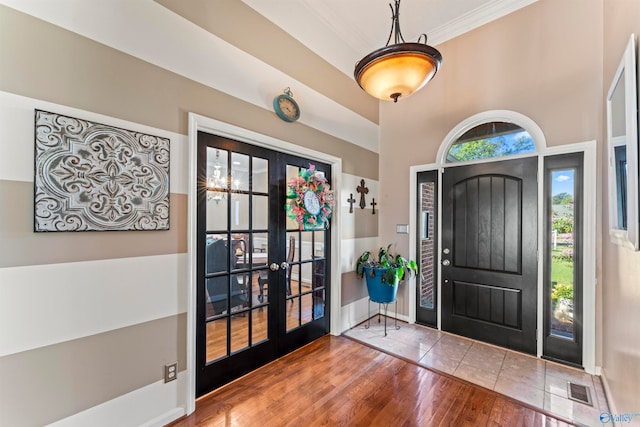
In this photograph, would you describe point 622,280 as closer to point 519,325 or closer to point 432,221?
point 519,325

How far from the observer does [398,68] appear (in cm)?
160

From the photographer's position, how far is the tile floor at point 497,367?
1997 millimetres

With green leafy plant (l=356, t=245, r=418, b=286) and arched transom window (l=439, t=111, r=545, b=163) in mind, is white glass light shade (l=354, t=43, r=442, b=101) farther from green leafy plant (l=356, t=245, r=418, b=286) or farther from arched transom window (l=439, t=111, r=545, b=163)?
green leafy plant (l=356, t=245, r=418, b=286)

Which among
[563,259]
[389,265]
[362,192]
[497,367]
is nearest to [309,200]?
[362,192]

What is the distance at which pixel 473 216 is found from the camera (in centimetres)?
308

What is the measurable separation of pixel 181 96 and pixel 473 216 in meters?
3.16

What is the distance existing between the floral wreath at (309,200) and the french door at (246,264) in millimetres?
98

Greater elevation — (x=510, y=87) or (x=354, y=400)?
(x=510, y=87)

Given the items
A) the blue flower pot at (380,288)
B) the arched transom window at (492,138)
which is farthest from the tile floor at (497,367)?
the arched transom window at (492,138)

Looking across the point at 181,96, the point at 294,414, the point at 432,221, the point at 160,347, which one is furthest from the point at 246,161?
the point at 432,221

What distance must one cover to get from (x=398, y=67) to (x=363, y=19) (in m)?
1.95

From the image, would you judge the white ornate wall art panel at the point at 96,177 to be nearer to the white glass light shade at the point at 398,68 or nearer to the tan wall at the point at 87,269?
the tan wall at the point at 87,269

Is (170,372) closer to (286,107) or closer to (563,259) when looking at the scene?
(286,107)

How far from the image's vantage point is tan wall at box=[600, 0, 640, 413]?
144 cm
